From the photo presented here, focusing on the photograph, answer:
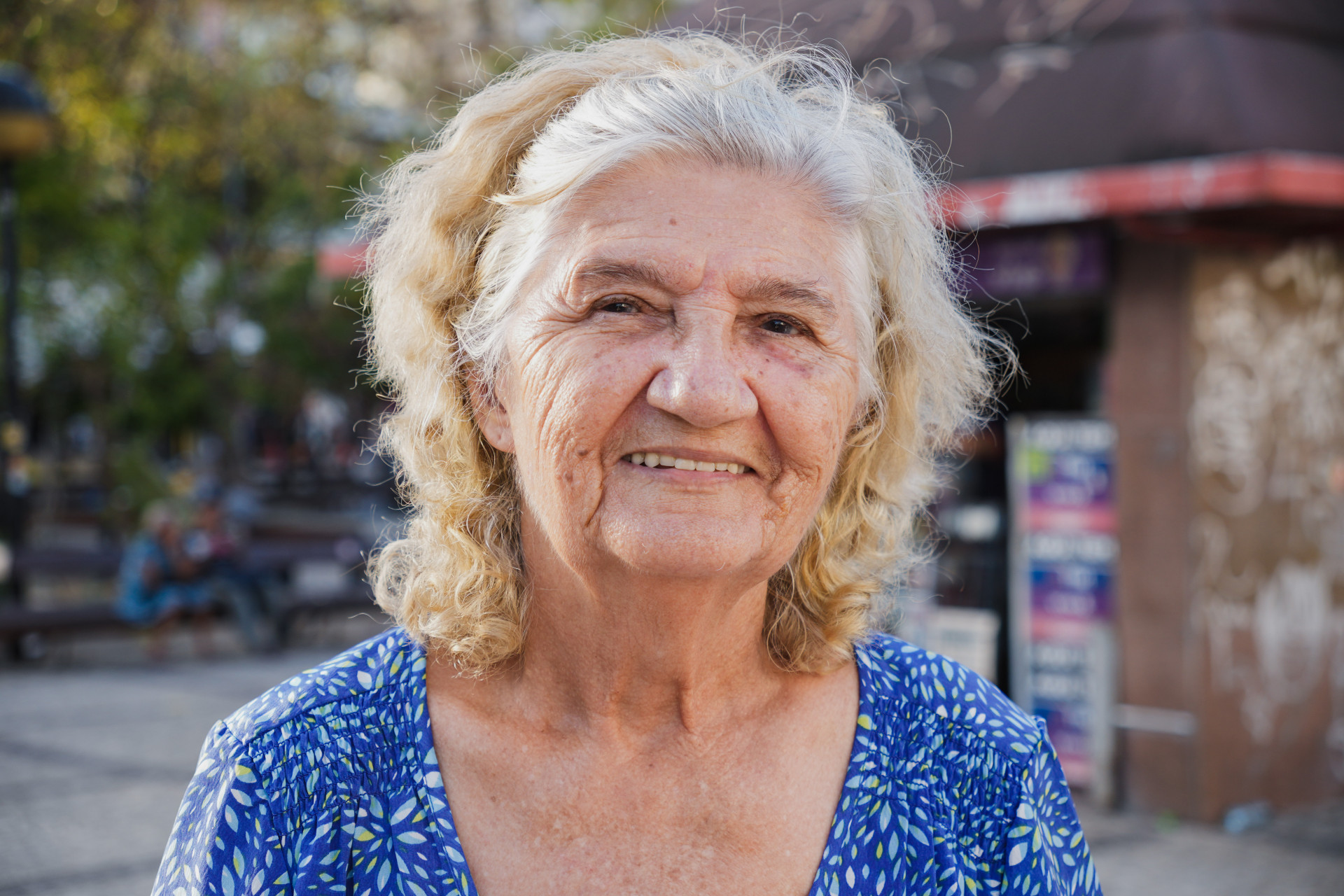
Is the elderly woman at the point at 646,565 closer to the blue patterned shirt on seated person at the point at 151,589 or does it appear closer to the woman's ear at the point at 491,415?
the woman's ear at the point at 491,415

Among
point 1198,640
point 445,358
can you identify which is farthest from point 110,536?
point 445,358

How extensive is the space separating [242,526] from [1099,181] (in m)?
12.6

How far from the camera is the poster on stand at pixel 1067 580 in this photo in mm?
6148

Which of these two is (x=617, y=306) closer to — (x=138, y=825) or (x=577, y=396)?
(x=577, y=396)

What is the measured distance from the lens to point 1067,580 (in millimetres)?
6340

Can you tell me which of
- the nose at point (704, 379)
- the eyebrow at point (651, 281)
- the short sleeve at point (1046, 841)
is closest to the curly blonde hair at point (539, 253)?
the eyebrow at point (651, 281)

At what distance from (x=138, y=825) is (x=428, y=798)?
4797 mm

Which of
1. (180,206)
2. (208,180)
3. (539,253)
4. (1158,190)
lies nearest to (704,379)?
(539,253)

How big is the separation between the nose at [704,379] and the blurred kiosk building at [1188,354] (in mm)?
4267

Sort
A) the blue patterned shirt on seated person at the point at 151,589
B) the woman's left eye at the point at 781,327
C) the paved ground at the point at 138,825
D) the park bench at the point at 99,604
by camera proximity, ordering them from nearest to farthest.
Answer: the woman's left eye at the point at 781,327
the paved ground at the point at 138,825
the park bench at the point at 99,604
the blue patterned shirt on seated person at the point at 151,589

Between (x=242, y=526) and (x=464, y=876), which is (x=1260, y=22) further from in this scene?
(x=242, y=526)

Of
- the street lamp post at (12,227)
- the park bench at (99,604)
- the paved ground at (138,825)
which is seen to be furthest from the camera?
the park bench at (99,604)

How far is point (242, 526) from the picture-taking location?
15.6 meters

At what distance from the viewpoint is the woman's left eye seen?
5.37 feet
